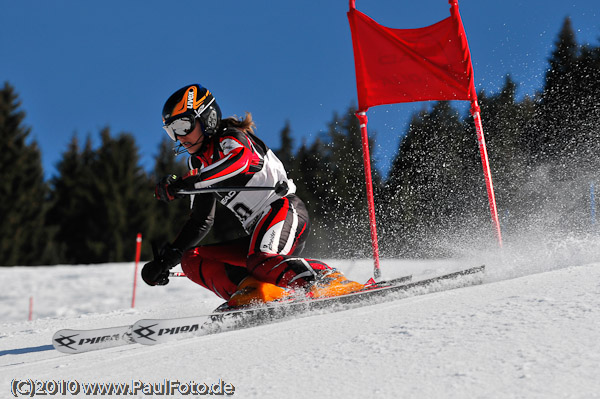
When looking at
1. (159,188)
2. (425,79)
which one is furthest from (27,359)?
(425,79)

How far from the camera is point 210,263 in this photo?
4.15 m

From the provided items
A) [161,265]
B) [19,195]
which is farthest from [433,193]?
[19,195]

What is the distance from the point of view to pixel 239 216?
3.95 meters

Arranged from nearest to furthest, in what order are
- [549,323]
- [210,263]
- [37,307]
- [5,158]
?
[549,323] → [210,263] → [37,307] → [5,158]

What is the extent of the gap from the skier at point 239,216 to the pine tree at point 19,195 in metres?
28.5

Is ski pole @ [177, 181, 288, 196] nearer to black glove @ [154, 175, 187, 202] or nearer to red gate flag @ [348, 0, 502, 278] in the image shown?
black glove @ [154, 175, 187, 202]

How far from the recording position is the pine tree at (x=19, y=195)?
28984 millimetres

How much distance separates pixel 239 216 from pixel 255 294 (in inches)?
25.0

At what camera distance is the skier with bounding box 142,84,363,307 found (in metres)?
3.55


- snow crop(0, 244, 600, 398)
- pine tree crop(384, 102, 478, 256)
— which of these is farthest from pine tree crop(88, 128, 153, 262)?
snow crop(0, 244, 600, 398)

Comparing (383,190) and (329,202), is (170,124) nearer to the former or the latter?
(383,190)

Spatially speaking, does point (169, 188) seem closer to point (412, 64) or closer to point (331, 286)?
point (331, 286)

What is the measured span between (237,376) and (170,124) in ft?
7.67

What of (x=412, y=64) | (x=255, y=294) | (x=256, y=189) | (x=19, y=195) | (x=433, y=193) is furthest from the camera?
(x=19, y=195)
